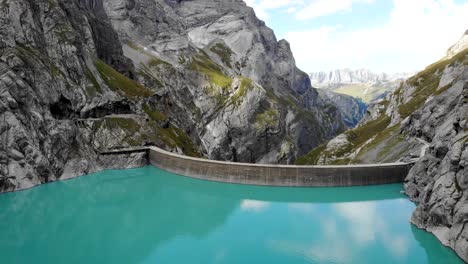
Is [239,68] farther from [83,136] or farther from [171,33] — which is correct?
[83,136]

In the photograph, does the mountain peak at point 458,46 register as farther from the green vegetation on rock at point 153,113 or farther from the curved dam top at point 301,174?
the curved dam top at point 301,174

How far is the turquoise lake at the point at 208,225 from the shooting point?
27.8 m

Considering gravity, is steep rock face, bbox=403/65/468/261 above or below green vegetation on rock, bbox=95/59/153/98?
below

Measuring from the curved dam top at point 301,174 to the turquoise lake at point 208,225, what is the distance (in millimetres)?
1207

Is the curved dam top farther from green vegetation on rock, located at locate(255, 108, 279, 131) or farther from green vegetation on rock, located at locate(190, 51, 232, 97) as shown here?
green vegetation on rock, located at locate(190, 51, 232, 97)

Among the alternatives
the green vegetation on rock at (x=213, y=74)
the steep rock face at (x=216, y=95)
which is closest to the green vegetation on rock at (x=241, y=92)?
the steep rock face at (x=216, y=95)

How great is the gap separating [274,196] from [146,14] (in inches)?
5368

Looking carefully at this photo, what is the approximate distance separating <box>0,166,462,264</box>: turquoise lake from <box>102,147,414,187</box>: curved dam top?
1207mm

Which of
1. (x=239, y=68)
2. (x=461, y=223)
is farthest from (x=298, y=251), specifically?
(x=239, y=68)

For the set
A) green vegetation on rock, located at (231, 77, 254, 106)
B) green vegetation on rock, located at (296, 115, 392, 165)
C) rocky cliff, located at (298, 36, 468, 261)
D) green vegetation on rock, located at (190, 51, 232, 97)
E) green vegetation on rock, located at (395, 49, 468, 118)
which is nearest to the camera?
rocky cliff, located at (298, 36, 468, 261)

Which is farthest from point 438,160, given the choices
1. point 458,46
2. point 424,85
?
point 458,46

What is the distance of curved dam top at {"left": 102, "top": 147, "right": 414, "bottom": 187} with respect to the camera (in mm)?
49531

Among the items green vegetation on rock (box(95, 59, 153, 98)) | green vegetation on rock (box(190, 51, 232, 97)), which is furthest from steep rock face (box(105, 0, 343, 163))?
green vegetation on rock (box(95, 59, 153, 98))

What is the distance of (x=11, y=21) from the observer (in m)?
58.2
